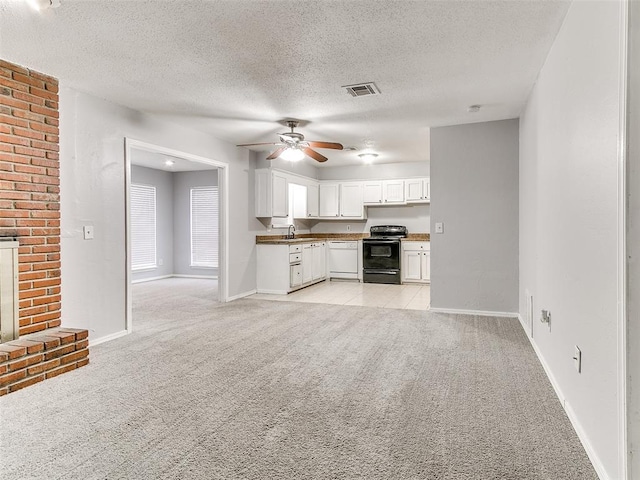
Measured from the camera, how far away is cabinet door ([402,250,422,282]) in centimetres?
764

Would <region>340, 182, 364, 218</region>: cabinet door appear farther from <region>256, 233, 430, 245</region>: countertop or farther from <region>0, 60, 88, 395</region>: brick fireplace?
<region>0, 60, 88, 395</region>: brick fireplace

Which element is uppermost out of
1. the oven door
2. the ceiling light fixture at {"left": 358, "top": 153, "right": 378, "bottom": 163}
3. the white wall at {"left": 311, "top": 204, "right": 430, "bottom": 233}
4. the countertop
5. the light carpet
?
the ceiling light fixture at {"left": 358, "top": 153, "right": 378, "bottom": 163}

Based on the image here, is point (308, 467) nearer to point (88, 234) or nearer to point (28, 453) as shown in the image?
point (28, 453)

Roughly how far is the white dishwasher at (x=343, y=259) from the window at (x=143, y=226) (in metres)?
3.80

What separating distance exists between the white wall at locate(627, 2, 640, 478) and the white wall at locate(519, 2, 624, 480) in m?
0.09

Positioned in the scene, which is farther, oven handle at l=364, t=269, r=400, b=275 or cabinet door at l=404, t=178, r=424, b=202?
cabinet door at l=404, t=178, r=424, b=202

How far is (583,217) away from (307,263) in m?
5.62

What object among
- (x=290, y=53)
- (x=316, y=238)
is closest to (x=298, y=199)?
(x=316, y=238)

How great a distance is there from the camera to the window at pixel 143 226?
8250 millimetres

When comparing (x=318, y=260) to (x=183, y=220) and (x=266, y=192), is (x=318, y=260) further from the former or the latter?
(x=183, y=220)

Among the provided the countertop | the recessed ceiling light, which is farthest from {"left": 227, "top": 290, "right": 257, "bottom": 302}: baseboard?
the recessed ceiling light

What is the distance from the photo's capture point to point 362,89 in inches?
147

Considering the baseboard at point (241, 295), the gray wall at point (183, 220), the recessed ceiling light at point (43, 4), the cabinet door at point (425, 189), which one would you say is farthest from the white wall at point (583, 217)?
the gray wall at point (183, 220)

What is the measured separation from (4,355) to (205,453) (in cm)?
173
